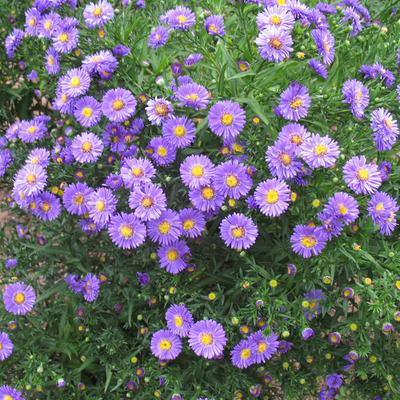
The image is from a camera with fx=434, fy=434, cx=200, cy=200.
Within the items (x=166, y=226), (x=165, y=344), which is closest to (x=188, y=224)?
(x=166, y=226)

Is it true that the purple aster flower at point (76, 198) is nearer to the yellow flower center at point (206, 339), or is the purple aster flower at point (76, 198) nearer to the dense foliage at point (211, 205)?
the dense foliage at point (211, 205)

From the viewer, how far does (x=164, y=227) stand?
2.36 meters

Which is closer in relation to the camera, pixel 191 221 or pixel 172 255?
pixel 191 221

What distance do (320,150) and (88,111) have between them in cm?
137

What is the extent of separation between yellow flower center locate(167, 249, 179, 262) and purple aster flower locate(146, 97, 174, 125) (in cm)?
74

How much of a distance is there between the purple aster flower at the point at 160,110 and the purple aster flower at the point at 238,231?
654mm

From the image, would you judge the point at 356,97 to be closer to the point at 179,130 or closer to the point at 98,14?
the point at 179,130

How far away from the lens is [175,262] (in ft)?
8.29

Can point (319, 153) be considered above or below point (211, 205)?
above

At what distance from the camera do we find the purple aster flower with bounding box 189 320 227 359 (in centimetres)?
243

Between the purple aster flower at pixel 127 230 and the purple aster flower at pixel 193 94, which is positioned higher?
the purple aster flower at pixel 193 94

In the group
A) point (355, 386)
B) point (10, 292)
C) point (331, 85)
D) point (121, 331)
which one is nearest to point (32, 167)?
point (10, 292)

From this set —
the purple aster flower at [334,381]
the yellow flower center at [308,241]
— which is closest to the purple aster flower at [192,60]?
the yellow flower center at [308,241]

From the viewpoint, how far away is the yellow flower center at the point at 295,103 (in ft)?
7.72
